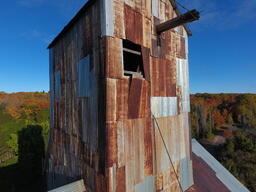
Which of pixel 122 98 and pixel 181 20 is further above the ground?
pixel 181 20

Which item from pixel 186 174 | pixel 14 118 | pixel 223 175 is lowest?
pixel 223 175

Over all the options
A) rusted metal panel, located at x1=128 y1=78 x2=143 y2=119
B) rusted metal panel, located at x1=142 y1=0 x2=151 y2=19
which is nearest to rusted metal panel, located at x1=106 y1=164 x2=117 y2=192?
rusted metal panel, located at x1=128 y1=78 x2=143 y2=119

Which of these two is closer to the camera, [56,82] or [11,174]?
[56,82]

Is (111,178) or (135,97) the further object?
(135,97)

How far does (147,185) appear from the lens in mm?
3100

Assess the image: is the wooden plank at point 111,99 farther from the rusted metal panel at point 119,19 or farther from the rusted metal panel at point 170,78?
the rusted metal panel at point 170,78

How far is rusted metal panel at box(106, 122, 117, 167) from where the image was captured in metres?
2.49

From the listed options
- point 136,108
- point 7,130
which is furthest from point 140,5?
point 7,130

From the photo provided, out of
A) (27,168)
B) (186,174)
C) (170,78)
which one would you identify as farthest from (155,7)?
(27,168)

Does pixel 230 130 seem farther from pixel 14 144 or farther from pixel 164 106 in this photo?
pixel 14 144

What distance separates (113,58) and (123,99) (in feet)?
2.42

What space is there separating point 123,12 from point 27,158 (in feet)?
43.5

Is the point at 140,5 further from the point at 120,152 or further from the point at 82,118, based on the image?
the point at 120,152

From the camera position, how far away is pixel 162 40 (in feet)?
11.7
